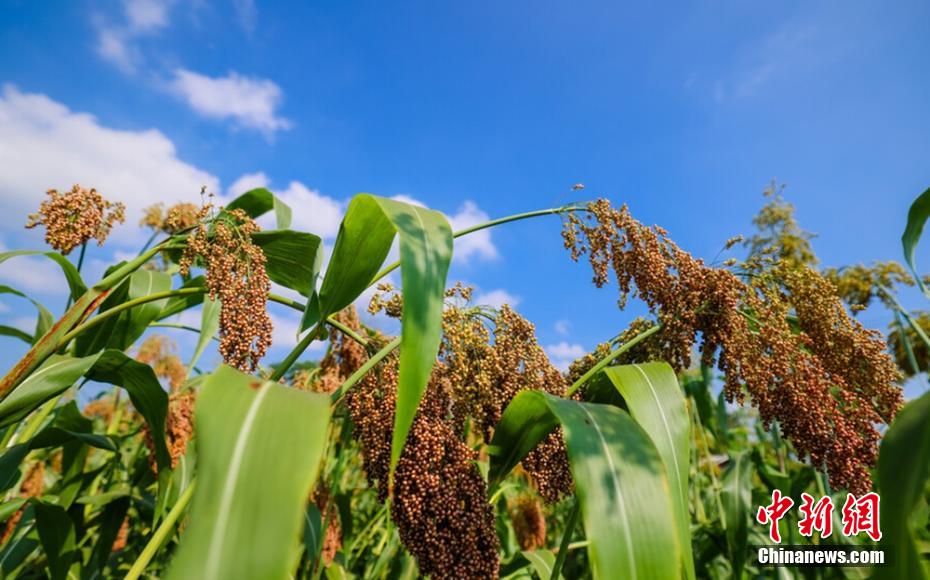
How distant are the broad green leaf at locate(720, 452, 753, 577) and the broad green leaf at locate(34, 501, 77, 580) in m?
2.86

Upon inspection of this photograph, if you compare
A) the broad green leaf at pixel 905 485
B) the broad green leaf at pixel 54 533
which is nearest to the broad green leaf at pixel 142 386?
the broad green leaf at pixel 54 533

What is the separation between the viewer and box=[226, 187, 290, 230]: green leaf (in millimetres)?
2393

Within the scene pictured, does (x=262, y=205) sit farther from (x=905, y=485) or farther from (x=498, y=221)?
(x=905, y=485)

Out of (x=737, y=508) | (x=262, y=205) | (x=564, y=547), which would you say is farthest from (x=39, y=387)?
(x=737, y=508)

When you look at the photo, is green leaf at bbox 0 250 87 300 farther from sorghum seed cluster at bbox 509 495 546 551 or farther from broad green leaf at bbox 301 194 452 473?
sorghum seed cluster at bbox 509 495 546 551

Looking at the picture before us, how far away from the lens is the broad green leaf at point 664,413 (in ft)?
4.65

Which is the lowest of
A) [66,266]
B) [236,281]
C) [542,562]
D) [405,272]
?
[542,562]

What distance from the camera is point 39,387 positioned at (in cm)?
166

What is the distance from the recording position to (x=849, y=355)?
2123 millimetres

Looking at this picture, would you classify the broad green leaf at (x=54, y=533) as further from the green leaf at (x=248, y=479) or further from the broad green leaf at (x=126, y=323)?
the green leaf at (x=248, y=479)

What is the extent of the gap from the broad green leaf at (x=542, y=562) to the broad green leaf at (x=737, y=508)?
1047 mm

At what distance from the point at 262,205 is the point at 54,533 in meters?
1.51

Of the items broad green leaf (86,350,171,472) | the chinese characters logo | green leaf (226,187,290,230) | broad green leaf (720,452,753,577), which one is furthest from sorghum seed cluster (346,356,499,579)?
broad green leaf (720,452,753,577)

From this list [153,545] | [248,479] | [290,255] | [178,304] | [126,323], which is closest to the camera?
[248,479]
